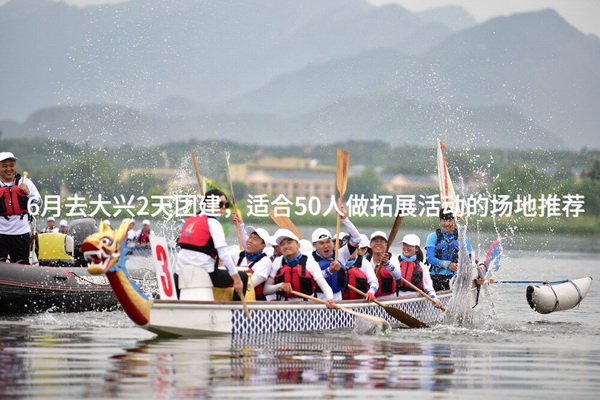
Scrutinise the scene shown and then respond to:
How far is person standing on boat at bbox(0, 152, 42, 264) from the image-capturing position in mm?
15703

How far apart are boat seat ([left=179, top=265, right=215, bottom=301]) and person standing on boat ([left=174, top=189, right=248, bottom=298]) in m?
0.05

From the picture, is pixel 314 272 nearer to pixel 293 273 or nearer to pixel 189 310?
pixel 293 273

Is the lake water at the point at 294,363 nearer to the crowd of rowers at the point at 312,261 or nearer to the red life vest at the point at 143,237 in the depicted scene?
the crowd of rowers at the point at 312,261

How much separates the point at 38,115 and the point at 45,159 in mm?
76667

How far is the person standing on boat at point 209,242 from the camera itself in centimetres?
1240

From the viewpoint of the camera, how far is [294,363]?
1080 centimetres

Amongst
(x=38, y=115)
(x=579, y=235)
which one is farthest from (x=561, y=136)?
(x=579, y=235)

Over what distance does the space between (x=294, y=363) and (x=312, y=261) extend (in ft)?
10.5

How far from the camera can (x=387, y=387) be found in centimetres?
938

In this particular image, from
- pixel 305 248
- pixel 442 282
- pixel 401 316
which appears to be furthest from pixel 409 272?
pixel 305 248

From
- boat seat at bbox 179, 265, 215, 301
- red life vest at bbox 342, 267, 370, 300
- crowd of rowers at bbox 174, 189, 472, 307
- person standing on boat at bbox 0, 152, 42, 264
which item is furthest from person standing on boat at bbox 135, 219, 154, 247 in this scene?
boat seat at bbox 179, 265, 215, 301

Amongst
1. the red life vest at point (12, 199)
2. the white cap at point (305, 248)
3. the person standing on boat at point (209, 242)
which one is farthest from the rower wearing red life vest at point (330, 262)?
the red life vest at point (12, 199)

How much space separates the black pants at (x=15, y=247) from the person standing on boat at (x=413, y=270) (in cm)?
562

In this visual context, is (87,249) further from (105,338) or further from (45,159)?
(45,159)
